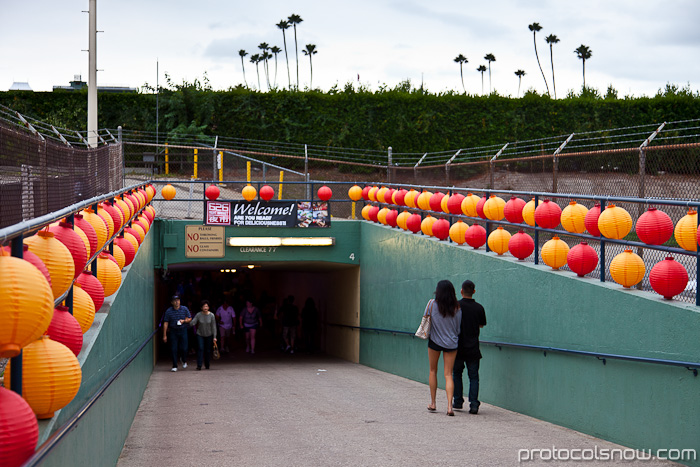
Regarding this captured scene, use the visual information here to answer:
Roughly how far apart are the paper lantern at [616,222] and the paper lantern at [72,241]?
5092 mm

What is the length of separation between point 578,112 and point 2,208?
27.0 m

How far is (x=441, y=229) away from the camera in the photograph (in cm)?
1264

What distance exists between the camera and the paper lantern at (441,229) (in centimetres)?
1264

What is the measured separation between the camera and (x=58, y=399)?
12.3 ft

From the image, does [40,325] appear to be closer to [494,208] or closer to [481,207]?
[494,208]

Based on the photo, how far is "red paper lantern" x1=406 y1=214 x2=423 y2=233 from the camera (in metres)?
14.1

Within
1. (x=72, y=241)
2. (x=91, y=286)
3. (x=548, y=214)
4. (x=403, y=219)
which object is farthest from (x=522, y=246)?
(x=72, y=241)

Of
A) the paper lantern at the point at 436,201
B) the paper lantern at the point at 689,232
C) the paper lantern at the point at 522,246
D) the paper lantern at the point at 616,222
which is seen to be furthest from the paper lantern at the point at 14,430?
the paper lantern at the point at 436,201

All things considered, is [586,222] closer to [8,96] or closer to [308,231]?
[308,231]

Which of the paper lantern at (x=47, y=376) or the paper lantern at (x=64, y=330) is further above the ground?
the paper lantern at (x=64, y=330)

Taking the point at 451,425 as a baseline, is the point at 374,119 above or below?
above

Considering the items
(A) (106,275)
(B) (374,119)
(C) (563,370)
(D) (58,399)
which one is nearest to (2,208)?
(D) (58,399)

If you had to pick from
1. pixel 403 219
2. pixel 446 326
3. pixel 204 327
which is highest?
pixel 403 219

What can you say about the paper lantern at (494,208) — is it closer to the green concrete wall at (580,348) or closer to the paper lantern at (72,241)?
the green concrete wall at (580,348)
